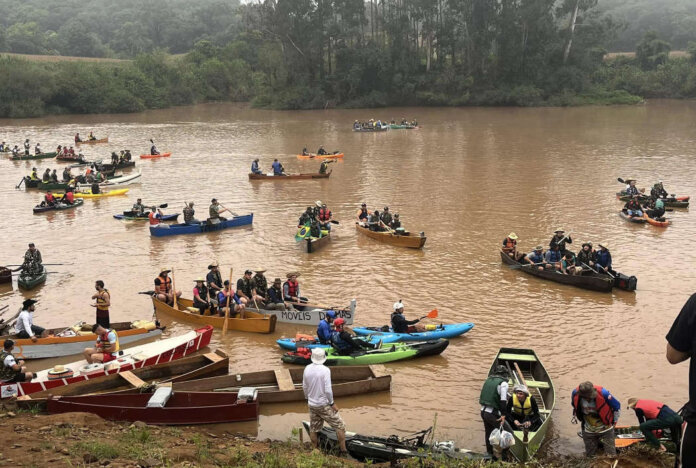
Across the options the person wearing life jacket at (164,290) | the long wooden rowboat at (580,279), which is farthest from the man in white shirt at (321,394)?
the long wooden rowboat at (580,279)

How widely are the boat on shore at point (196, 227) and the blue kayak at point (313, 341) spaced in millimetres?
11883

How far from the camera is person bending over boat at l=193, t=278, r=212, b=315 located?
16562 millimetres

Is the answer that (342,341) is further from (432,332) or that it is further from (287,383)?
(432,332)

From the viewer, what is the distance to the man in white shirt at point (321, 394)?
9312mm

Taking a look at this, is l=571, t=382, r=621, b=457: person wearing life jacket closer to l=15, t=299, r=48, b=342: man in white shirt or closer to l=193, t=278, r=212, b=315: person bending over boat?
l=193, t=278, r=212, b=315: person bending over boat

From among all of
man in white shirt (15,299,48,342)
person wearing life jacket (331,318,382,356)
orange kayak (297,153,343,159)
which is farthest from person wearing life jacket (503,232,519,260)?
orange kayak (297,153,343,159)

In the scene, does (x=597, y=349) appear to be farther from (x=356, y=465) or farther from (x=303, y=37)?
(x=303, y=37)

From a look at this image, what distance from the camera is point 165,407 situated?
11.1m

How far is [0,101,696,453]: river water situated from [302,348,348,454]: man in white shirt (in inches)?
85.9

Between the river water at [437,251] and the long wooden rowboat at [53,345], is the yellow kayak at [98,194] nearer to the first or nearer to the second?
the river water at [437,251]

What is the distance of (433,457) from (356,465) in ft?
3.94

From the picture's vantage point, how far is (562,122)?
2395 inches

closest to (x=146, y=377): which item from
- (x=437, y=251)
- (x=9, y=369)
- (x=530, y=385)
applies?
(x=9, y=369)

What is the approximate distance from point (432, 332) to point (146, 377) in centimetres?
651
